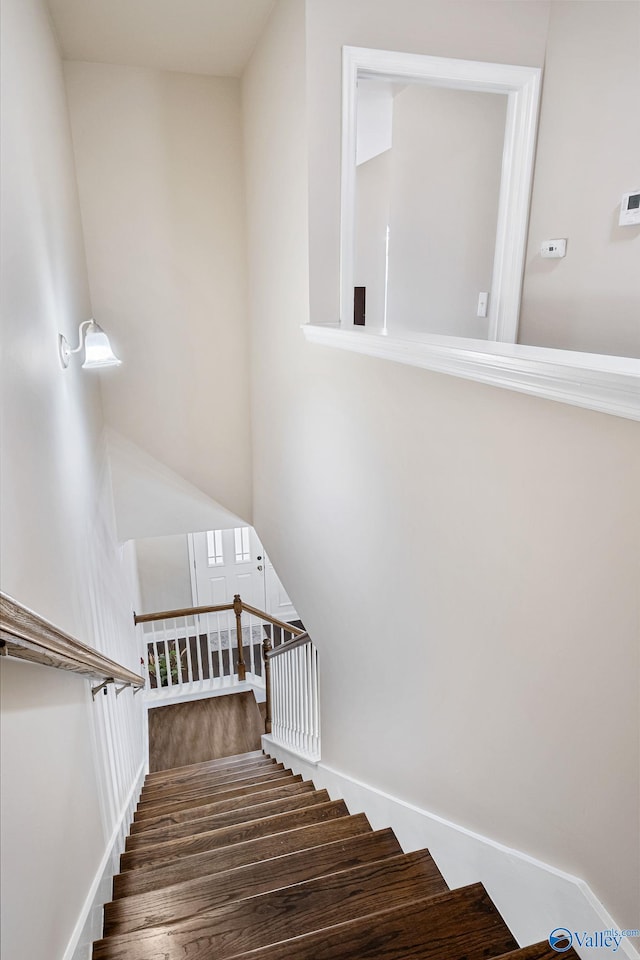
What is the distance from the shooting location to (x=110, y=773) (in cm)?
266

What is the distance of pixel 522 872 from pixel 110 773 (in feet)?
6.30

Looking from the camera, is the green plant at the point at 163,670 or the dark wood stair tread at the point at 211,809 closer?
the dark wood stair tread at the point at 211,809

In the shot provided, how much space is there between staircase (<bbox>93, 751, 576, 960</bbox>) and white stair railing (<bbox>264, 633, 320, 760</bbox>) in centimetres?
90

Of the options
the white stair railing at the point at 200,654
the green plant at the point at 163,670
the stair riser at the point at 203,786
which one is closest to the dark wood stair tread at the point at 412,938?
the stair riser at the point at 203,786

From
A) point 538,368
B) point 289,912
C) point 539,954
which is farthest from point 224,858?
point 538,368

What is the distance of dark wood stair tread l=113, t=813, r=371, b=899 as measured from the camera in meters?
2.09

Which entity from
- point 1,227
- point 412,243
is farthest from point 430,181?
point 1,227

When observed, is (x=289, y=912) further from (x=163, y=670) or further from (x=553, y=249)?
(x=163, y=670)

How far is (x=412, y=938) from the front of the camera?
143 centimetres

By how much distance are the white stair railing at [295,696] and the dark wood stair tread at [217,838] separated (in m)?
0.96

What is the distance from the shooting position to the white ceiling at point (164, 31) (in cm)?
292

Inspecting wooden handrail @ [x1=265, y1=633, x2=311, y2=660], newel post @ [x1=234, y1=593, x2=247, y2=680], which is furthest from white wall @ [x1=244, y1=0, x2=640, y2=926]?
newel post @ [x1=234, y1=593, x2=247, y2=680]

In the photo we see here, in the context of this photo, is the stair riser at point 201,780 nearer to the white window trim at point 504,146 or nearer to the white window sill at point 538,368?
the white window trim at point 504,146

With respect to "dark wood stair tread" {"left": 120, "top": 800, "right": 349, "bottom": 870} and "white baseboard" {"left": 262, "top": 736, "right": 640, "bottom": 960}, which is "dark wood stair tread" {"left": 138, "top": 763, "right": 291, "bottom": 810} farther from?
"white baseboard" {"left": 262, "top": 736, "right": 640, "bottom": 960}
